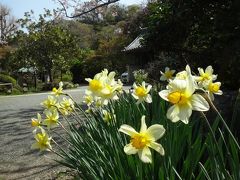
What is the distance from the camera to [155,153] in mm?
2330

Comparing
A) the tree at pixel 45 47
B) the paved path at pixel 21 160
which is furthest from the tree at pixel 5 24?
the paved path at pixel 21 160

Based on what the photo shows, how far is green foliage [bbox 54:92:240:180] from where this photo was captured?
166 cm

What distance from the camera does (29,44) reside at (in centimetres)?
2953

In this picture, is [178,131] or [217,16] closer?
[178,131]

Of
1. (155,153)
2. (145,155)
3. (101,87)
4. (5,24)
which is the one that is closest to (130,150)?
(145,155)

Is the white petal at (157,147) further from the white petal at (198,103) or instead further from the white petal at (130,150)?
the white petal at (198,103)

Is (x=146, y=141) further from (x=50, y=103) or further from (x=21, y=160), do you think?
(x=21, y=160)

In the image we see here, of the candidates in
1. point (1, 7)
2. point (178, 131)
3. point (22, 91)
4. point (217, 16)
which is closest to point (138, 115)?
point (178, 131)

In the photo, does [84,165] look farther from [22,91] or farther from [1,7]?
[1,7]

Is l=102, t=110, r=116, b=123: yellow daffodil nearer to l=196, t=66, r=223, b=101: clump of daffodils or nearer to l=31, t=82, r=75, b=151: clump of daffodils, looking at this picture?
l=31, t=82, r=75, b=151: clump of daffodils

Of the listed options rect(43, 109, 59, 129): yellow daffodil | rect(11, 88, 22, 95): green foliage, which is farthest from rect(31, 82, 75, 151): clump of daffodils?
rect(11, 88, 22, 95): green foliage

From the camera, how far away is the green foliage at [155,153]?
5.45ft

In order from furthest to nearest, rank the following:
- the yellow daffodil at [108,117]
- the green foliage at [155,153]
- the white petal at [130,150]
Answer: the yellow daffodil at [108,117], the green foliage at [155,153], the white petal at [130,150]

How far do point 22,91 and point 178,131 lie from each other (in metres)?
25.6
